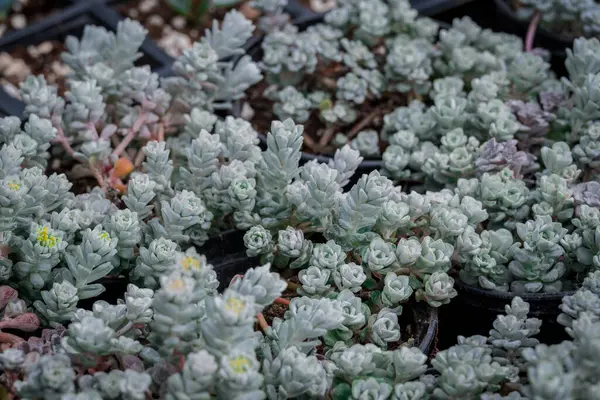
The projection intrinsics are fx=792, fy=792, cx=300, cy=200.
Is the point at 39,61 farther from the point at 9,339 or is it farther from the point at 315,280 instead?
the point at 315,280

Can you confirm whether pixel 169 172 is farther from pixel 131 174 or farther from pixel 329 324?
pixel 329 324

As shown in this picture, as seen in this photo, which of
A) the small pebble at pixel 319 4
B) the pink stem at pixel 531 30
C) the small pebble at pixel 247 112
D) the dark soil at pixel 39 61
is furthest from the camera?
the small pebble at pixel 319 4

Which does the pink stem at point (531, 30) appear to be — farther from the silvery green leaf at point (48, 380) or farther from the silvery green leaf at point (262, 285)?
the silvery green leaf at point (48, 380)

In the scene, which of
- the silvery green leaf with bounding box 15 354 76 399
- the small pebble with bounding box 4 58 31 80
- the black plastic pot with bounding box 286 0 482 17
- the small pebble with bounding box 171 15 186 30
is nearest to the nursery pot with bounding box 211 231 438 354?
the silvery green leaf with bounding box 15 354 76 399

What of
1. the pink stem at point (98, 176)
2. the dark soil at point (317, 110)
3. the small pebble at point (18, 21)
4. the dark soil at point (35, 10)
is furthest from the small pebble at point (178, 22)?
the pink stem at point (98, 176)

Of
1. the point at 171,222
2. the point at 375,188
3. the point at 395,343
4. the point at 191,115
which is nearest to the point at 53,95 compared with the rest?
the point at 191,115

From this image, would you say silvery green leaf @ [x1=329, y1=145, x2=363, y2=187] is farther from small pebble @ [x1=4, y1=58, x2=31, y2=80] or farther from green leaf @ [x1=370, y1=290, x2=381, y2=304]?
small pebble @ [x1=4, y1=58, x2=31, y2=80]
